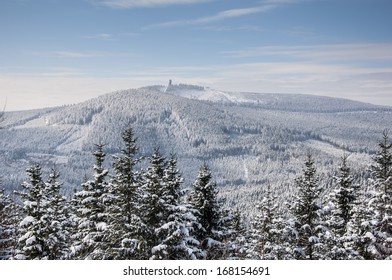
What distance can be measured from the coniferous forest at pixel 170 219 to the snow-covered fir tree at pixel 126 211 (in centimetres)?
3

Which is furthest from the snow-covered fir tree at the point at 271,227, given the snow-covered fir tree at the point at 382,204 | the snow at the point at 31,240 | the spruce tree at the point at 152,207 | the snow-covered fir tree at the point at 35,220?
the snow at the point at 31,240

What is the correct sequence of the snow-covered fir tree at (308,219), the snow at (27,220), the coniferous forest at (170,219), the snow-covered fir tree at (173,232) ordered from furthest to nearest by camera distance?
1. the snow-covered fir tree at (308,219)
2. the snow at (27,220)
3. the coniferous forest at (170,219)
4. the snow-covered fir tree at (173,232)

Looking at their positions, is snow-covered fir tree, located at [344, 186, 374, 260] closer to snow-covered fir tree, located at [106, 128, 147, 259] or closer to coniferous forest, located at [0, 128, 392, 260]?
coniferous forest, located at [0, 128, 392, 260]

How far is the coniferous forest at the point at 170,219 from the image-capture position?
42.7 ft

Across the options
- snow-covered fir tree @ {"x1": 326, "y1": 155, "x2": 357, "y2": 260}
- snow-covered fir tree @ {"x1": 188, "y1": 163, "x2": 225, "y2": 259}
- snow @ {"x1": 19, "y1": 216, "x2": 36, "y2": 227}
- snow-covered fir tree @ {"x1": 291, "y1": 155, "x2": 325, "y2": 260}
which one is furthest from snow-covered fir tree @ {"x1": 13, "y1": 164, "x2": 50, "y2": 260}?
snow-covered fir tree @ {"x1": 326, "y1": 155, "x2": 357, "y2": 260}

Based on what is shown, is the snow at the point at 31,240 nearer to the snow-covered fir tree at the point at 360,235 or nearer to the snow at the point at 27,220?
the snow at the point at 27,220

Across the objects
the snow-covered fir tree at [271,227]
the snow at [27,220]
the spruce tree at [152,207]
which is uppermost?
the spruce tree at [152,207]

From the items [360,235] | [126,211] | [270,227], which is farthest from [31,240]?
[360,235]

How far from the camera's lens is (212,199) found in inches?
639

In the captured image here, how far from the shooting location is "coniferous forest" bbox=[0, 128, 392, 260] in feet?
42.7

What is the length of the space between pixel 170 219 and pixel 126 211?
1.62 meters

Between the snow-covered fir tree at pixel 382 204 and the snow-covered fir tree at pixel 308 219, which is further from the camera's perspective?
the snow-covered fir tree at pixel 308 219

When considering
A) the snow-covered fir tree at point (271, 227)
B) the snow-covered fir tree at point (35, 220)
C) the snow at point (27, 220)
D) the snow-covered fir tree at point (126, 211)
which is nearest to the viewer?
the snow-covered fir tree at point (126, 211)
